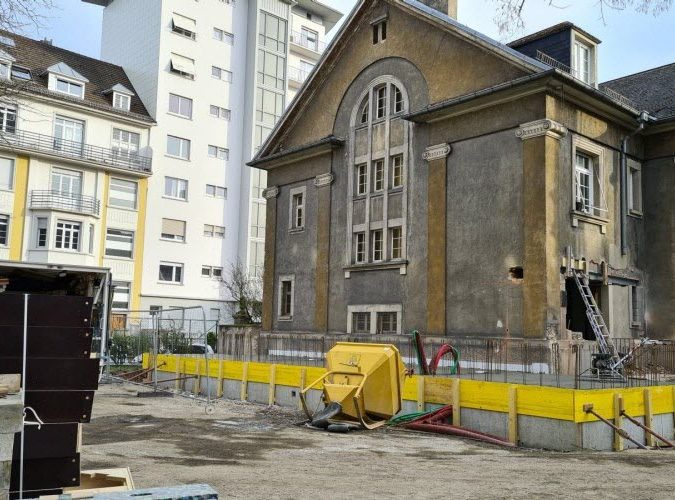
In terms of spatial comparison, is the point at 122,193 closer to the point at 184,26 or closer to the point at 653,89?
the point at 184,26

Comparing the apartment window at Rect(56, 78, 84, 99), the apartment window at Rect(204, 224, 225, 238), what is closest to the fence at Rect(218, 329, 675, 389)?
the apartment window at Rect(204, 224, 225, 238)

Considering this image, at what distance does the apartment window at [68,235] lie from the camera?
4109 cm

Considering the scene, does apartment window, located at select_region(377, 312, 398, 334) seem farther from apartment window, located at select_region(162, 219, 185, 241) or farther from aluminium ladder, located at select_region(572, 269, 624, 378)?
apartment window, located at select_region(162, 219, 185, 241)

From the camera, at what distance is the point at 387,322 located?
2459 cm

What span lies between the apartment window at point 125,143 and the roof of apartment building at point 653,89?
97.0ft

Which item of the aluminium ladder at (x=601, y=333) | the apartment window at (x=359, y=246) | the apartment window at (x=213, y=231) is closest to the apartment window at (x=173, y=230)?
the apartment window at (x=213, y=231)

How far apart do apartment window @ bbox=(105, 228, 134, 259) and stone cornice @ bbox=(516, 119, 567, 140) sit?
98.6 feet

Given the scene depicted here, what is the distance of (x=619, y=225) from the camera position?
22.7 meters

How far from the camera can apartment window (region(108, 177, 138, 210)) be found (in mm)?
44366

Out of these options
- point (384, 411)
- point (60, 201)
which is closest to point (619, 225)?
point (384, 411)

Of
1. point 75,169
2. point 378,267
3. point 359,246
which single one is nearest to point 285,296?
point 359,246

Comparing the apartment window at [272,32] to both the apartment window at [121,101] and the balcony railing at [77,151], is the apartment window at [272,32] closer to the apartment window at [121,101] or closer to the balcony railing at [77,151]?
the apartment window at [121,101]

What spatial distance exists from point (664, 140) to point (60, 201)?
106 feet

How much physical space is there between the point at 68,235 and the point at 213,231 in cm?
1084
